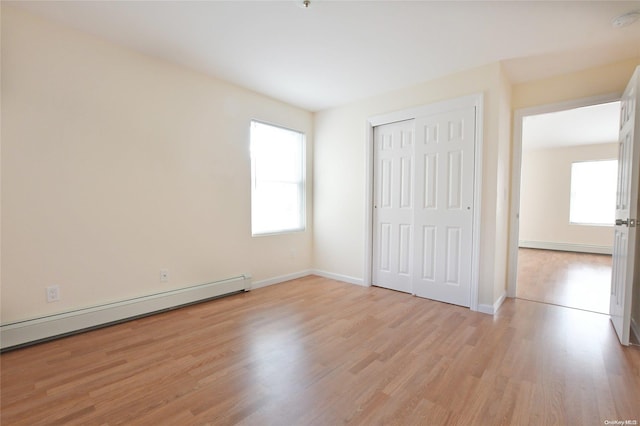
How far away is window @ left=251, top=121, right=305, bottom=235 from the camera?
3.96 meters

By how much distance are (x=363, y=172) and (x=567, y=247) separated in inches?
253

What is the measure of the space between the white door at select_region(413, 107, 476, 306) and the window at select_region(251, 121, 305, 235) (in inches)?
72.4

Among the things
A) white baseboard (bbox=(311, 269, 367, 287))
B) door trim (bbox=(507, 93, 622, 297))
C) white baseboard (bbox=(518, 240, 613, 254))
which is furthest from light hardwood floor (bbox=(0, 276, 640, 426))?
white baseboard (bbox=(518, 240, 613, 254))

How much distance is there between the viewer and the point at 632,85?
2.46 m

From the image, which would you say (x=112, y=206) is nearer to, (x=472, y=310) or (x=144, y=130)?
(x=144, y=130)

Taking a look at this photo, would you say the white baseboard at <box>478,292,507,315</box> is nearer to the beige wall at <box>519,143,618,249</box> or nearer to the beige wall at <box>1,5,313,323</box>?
the beige wall at <box>1,5,313,323</box>

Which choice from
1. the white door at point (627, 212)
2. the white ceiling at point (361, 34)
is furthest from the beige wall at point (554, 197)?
the white door at point (627, 212)

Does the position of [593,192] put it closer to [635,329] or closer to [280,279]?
[635,329]

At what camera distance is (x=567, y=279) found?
4477 mm

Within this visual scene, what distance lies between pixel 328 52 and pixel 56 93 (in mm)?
2367

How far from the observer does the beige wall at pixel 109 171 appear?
2250mm

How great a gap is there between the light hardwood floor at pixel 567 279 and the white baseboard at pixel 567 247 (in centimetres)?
18

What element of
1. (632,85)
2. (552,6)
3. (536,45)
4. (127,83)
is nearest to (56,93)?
(127,83)

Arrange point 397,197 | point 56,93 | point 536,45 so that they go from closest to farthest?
point 56,93 → point 536,45 → point 397,197
